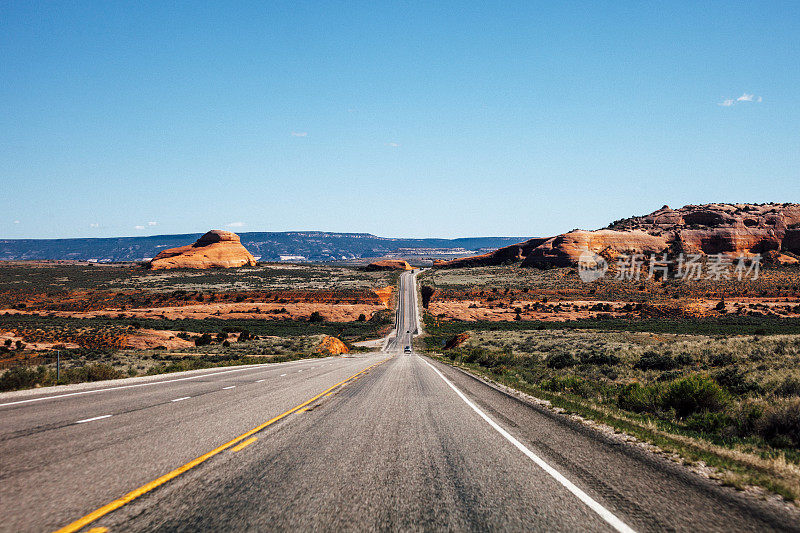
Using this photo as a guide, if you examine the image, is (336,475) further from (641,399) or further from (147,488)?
(641,399)

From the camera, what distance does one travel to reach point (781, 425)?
7660 mm

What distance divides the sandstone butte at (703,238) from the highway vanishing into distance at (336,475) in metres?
117

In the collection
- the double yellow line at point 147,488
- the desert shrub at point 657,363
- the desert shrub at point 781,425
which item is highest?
the double yellow line at point 147,488

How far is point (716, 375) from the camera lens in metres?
13.3

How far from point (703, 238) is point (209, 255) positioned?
535 ft

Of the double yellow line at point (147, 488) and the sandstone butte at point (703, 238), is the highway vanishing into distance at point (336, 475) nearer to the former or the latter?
the double yellow line at point (147, 488)

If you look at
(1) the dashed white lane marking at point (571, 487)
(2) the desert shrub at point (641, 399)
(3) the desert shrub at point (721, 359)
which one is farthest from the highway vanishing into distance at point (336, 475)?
(3) the desert shrub at point (721, 359)

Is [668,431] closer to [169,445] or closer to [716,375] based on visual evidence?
[716,375]

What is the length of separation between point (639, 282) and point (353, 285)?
68027 mm

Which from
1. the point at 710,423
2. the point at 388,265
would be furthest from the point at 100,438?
the point at 388,265

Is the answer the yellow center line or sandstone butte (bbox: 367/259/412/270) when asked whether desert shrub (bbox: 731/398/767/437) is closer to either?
the yellow center line

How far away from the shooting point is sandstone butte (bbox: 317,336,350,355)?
4530 cm

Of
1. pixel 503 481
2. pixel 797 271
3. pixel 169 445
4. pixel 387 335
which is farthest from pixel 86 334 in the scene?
pixel 797 271

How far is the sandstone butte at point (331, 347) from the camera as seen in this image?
45300 mm
